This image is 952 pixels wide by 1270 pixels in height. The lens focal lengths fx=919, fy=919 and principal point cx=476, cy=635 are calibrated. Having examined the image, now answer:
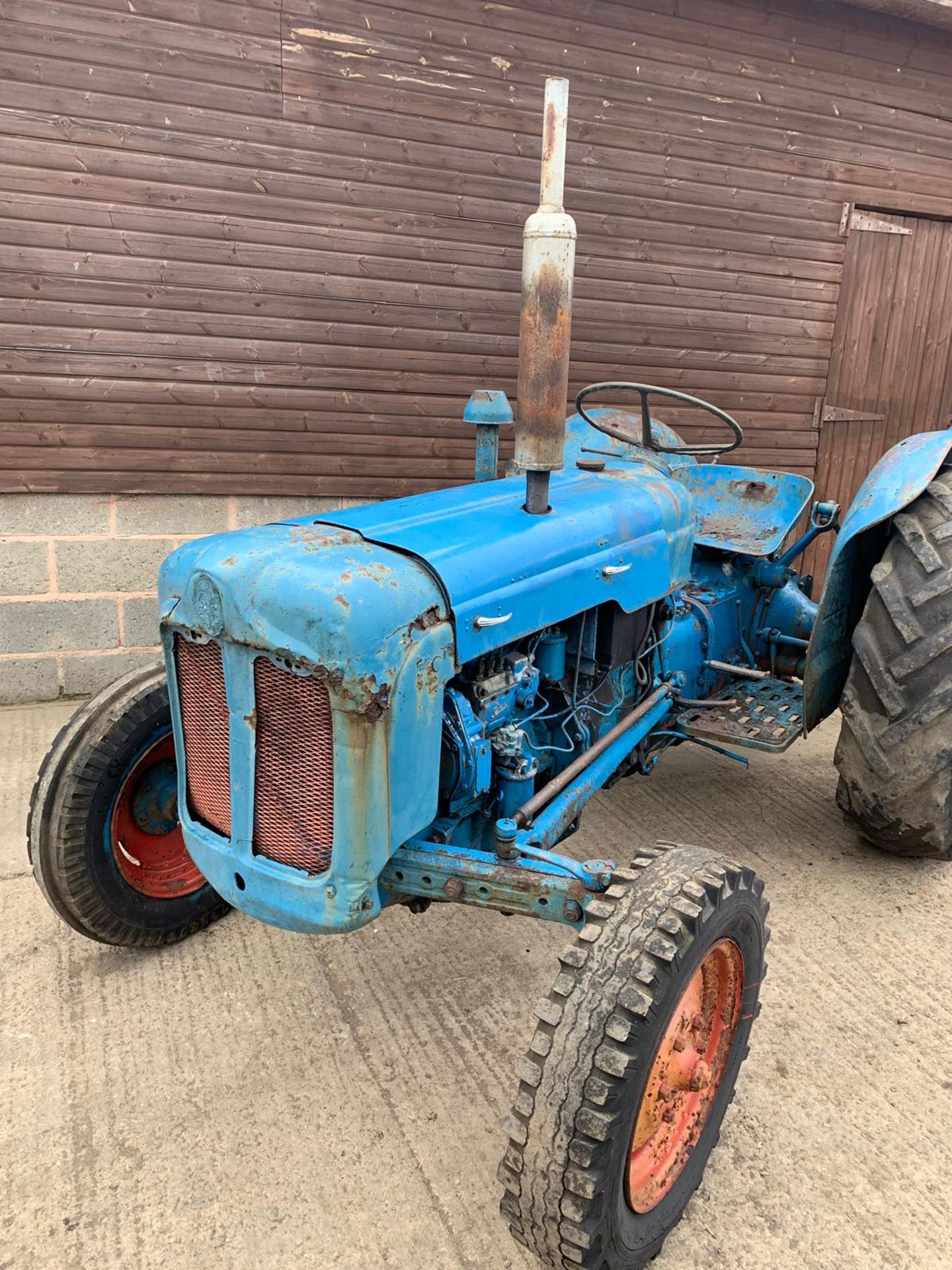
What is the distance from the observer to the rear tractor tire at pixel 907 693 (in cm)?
270

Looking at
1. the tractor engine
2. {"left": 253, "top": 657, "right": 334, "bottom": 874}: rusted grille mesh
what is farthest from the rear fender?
{"left": 253, "top": 657, "right": 334, "bottom": 874}: rusted grille mesh

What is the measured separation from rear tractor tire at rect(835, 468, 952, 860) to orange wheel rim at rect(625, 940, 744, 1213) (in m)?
1.13

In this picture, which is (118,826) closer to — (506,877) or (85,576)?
(506,877)

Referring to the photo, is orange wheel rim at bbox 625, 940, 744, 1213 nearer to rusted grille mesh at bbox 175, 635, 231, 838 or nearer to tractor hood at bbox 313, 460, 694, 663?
tractor hood at bbox 313, 460, 694, 663

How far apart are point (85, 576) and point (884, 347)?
4.89m

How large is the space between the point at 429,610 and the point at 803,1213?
4.69 ft

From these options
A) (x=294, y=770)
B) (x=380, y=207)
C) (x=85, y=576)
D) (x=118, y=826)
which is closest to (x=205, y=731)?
(x=294, y=770)

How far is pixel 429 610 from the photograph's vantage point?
188 centimetres

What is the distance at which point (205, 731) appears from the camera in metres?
2.04

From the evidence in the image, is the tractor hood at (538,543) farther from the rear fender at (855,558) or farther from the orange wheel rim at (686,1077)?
the orange wheel rim at (686,1077)

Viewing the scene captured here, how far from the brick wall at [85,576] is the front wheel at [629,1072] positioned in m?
3.25

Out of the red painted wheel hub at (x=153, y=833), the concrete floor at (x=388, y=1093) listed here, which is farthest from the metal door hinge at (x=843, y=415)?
the red painted wheel hub at (x=153, y=833)

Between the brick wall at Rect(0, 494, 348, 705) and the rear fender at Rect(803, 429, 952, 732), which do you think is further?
the brick wall at Rect(0, 494, 348, 705)

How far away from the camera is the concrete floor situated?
5.84ft
